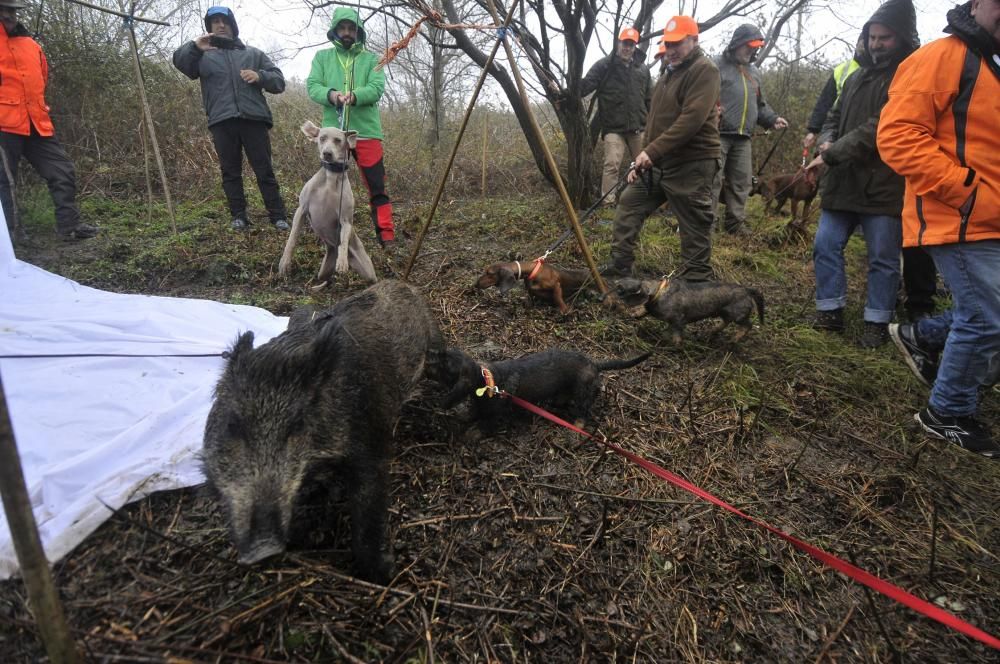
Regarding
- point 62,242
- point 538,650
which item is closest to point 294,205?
point 62,242

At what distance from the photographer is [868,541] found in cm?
265

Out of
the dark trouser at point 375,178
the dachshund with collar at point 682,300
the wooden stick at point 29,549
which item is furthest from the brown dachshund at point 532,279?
the wooden stick at point 29,549

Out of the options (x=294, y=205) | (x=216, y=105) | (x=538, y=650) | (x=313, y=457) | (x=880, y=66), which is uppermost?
(x=216, y=105)

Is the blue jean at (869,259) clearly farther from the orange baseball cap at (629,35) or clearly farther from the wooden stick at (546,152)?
the orange baseball cap at (629,35)

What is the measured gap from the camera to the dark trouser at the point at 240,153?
687cm

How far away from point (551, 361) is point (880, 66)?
3.99 m

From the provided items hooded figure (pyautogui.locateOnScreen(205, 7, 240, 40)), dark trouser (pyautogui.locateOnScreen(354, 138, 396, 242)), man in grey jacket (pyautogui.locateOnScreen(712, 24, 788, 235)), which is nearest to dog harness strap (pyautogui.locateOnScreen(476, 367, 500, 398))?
dark trouser (pyautogui.locateOnScreen(354, 138, 396, 242))

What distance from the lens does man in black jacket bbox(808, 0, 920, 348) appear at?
409cm

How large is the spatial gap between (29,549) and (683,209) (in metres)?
5.62

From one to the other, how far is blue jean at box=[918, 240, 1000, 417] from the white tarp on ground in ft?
15.8

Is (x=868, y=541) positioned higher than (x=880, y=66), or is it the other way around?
(x=880, y=66)

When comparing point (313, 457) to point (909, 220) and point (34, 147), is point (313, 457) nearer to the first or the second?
point (909, 220)

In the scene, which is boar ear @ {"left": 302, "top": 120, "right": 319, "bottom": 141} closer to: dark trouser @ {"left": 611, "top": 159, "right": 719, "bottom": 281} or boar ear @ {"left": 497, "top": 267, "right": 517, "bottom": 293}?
boar ear @ {"left": 497, "top": 267, "right": 517, "bottom": 293}

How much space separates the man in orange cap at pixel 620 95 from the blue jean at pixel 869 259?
13.6 feet
